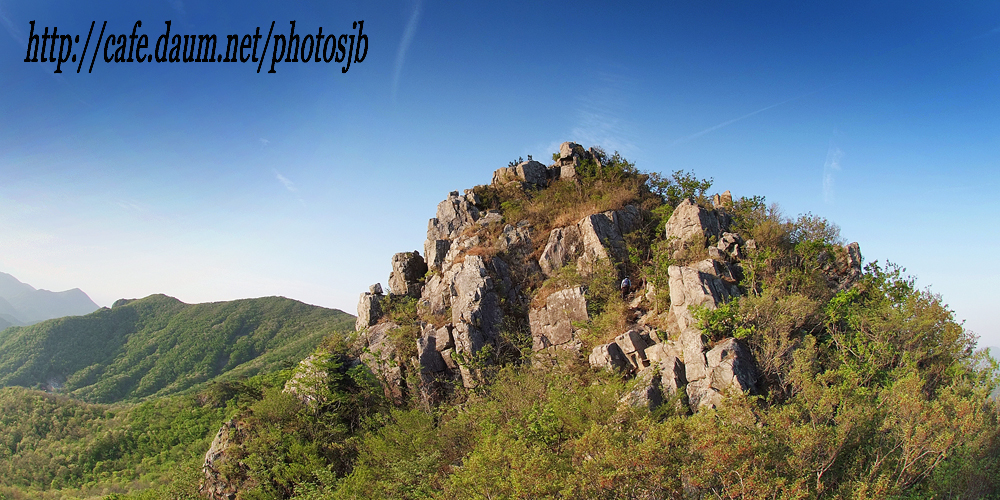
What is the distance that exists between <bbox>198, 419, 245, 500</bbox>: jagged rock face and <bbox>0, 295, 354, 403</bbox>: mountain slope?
52.4 m

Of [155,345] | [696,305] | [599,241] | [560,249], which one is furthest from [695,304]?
[155,345]

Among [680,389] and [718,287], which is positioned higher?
[718,287]

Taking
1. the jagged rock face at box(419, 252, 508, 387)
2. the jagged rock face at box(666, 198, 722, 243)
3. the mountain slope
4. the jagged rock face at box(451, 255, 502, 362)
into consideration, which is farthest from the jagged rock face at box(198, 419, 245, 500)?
the mountain slope

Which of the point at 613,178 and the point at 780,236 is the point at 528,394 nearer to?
the point at 780,236

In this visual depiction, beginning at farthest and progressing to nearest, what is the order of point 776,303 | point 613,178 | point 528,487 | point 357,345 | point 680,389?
1. point 613,178
2. point 357,345
3. point 776,303
4. point 680,389
5. point 528,487

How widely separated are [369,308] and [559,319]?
12.9 m

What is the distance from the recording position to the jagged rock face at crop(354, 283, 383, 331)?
2889 centimetres

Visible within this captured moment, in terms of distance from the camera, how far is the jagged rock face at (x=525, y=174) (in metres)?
34.4

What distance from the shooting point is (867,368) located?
16.9 metres

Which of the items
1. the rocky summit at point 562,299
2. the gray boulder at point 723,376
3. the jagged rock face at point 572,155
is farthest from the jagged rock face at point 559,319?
the jagged rock face at point 572,155

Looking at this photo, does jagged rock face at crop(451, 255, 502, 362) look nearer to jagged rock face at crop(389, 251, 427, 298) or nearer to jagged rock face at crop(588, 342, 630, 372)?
jagged rock face at crop(389, 251, 427, 298)

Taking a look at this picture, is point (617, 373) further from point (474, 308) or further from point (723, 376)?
point (474, 308)

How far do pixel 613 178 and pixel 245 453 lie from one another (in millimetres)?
27572

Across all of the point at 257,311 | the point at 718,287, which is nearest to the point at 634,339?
the point at 718,287
